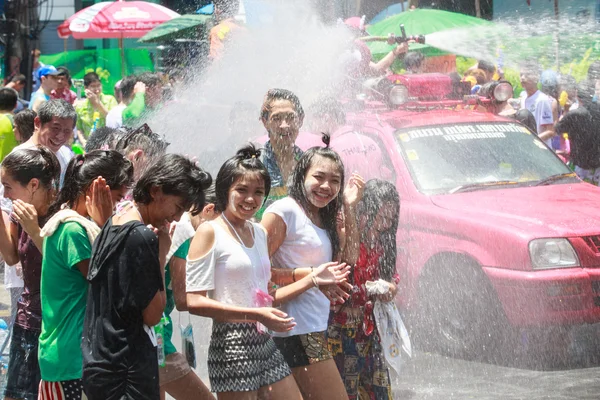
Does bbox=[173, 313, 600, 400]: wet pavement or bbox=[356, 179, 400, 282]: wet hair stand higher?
bbox=[356, 179, 400, 282]: wet hair

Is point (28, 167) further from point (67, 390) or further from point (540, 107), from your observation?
point (540, 107)

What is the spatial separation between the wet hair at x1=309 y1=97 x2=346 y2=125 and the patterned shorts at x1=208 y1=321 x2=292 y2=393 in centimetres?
462

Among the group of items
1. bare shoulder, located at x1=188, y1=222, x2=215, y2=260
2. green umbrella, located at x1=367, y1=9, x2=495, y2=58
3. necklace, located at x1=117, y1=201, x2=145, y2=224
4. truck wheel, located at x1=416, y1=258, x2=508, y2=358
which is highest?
green umbrella, located at x1=367, y1=9, x2=495, y2=58

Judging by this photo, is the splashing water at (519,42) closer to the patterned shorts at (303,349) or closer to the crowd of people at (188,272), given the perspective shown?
the crowd of people at (188,272)

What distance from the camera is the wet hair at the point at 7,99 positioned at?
10.5 meters

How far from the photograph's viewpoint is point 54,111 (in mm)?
6438

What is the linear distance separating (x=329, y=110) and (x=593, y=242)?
2.66 metres

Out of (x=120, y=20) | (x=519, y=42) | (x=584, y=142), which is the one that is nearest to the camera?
(x=584, y=142)

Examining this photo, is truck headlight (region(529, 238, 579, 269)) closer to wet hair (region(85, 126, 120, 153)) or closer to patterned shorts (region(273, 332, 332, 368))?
patterned shorts (region(273, 332, 332, 368))

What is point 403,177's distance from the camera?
8.19 metres

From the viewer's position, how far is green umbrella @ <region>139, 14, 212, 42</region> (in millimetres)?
18188

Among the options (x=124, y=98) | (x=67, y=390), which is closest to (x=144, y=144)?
(x=67, y=390)

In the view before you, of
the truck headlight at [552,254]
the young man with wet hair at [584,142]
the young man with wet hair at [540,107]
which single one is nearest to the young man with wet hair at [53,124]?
the truck headlight at [552,254]

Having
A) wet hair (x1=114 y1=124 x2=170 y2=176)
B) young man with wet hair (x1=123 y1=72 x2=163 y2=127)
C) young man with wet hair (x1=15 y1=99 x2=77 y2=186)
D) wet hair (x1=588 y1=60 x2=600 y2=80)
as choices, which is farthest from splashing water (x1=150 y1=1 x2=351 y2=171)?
wet hair (x1=114 y1=124 x2=170 y2=176)
